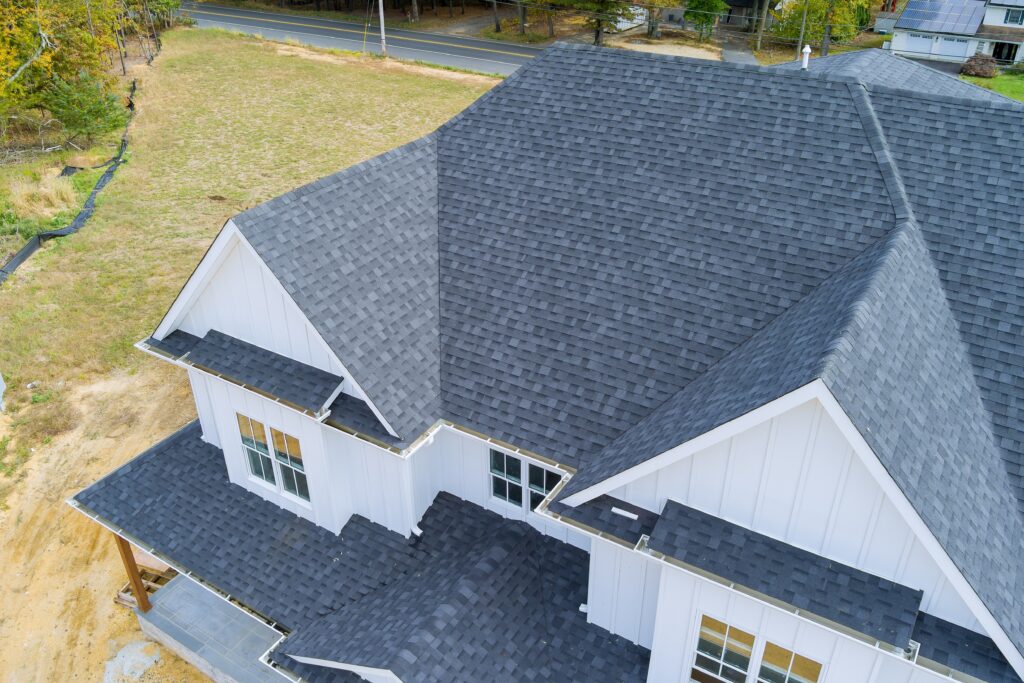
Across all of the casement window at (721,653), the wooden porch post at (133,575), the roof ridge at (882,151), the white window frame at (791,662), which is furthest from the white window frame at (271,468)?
the roof ridge at (882,151)

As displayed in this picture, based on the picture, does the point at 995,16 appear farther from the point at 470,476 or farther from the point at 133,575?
the point at 133,575

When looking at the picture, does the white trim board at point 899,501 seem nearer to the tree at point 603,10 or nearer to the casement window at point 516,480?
the casement window at point 516,480

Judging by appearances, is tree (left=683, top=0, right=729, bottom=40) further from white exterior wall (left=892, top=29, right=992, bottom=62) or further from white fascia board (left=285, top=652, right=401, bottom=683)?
white fascia board (left=285, top=652, right=401, bottom=683)

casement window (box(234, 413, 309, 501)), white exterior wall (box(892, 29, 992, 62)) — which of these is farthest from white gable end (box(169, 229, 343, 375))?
white exterior wall (box(892, 29, 992, 62))

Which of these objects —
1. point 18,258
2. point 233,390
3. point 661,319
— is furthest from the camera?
point 18,258

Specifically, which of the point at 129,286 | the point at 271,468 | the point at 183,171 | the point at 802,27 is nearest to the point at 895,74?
the point at 271,468

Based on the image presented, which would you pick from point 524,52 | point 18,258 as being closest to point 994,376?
point 18,258

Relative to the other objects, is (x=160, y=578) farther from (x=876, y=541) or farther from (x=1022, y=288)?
(x=1022, y=288)
